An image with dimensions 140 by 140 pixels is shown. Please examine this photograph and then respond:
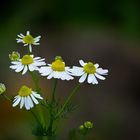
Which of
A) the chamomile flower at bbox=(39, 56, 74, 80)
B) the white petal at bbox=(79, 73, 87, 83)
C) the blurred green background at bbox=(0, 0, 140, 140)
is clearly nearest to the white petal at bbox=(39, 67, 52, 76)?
the chamomile flower at bbox=(39, 56, 74, 80)

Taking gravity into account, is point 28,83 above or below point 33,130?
above

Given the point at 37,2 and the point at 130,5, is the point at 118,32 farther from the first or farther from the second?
the point at 37,2

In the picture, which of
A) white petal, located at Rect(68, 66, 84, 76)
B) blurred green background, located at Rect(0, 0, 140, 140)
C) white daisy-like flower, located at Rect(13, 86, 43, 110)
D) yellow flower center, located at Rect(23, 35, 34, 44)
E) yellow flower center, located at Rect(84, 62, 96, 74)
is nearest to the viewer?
white daisy-like flower, located at Rect(13, 86, 43, 110)

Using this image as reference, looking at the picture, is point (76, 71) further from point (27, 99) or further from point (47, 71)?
point (27, 99)

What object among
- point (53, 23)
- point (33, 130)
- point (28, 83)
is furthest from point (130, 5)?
point (33, 130)

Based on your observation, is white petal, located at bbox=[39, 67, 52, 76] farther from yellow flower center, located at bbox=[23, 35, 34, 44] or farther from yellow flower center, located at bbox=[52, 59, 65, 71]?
yellow flower center, located at bbox=[23, 35, 34, 44]

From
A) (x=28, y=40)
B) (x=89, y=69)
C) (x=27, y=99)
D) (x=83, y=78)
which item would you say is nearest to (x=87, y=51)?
(x=28, y=40)

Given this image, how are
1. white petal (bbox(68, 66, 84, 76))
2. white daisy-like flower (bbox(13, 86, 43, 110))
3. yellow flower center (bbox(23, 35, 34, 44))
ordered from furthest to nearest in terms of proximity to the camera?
1. yellow flower center (bbox(23, 35, 34, 44))
2. white petal (bbox(68, 66, 84, 76))
3. white daisy-like flower (bbox(13, 86, 43, 110))

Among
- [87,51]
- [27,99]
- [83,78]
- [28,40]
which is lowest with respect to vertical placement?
[27,99]
